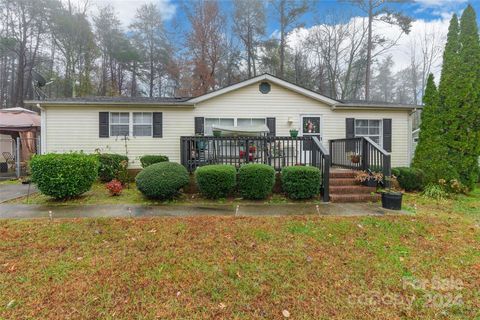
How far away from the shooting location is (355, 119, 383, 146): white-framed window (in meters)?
9.91

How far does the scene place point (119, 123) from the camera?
9.20 m

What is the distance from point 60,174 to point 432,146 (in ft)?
35.3

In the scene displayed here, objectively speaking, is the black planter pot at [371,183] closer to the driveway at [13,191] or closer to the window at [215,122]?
the window at [215,122]

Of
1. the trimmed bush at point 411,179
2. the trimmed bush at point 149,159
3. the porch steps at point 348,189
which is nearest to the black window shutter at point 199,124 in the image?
the trimmed bush at point 149,159

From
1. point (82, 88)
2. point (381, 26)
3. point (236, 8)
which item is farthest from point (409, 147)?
point (82, 88)

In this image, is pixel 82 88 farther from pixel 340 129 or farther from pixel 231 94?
pixel 340 129

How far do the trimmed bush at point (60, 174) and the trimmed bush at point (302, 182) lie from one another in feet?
16.7

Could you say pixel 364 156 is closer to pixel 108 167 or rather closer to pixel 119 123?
pixel 108 167

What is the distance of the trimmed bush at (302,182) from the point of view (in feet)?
19.8

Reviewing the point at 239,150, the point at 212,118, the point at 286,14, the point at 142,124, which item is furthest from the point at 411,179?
the point at 286,14

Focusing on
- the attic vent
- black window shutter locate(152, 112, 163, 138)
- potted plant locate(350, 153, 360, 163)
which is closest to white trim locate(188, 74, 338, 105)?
the attic vent

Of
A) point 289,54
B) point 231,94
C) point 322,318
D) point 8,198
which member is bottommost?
point 322,318

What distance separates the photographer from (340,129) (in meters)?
9.72

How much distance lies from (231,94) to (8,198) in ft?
24.4
